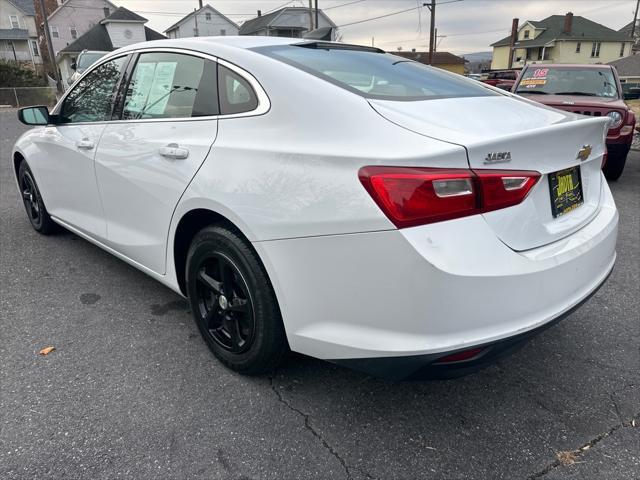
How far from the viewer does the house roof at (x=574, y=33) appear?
58.2 metres

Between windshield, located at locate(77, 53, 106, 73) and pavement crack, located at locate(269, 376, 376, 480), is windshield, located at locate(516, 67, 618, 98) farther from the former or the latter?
windshield, located at locate(77, 53, 106, 73)

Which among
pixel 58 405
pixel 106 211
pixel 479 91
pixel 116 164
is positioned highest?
pixel 479 91

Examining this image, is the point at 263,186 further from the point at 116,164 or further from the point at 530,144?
the point at 116,164

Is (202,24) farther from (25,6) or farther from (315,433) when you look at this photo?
(315,433)

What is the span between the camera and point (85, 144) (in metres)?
3.17

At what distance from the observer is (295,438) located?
6.84 ft

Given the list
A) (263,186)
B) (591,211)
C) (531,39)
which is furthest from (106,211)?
(531,39)

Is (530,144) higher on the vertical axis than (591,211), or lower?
higher

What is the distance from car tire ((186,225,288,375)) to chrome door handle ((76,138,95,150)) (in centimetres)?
118

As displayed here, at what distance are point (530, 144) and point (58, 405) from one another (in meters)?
2.33

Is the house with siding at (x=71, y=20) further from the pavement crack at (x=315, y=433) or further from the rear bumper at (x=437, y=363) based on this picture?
the rear bumper at (x=437, y=363)

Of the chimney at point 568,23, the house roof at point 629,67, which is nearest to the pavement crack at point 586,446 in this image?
the house roof at point 629,67

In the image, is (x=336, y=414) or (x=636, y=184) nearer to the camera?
(x=336, y=414)

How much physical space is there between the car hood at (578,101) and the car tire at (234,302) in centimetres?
559
